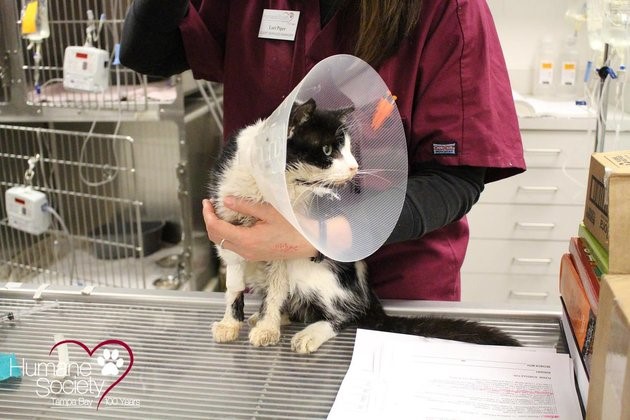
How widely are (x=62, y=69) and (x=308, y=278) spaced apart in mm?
1373

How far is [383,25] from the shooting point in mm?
941

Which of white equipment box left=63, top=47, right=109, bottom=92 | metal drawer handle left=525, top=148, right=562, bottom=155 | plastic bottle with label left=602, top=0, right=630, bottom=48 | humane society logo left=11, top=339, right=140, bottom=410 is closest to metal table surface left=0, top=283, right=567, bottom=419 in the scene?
humane society logo left=11, top=339, right=140, bottom=410

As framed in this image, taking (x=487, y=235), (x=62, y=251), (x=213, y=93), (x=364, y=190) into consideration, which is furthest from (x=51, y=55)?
(x=487, y=235)

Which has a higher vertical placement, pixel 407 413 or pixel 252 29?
pixel 252 29

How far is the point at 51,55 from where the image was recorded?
2.10 metres

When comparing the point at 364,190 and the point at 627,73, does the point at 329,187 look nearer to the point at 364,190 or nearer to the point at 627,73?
the point at 364,190

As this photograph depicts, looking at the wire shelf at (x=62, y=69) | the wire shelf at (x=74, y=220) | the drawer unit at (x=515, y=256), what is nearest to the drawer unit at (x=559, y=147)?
the drawer unit at (x=515, y=256)

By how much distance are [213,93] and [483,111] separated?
144 cm

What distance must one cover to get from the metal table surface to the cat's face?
0.26 m

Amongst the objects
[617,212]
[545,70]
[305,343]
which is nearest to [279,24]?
[305,343]

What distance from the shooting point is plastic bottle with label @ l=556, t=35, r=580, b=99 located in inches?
109

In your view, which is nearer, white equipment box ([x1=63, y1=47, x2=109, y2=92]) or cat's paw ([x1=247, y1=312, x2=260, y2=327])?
cat's paw ([x1=247, y1=312, x2=260, y2=327])

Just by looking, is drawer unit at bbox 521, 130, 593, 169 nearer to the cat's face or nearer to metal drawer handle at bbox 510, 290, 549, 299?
metal drawer handle at bbox 510, 290, 549, 299

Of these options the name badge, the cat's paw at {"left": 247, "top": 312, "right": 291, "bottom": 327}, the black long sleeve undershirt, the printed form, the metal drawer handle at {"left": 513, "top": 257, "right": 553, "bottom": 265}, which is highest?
the name badge
